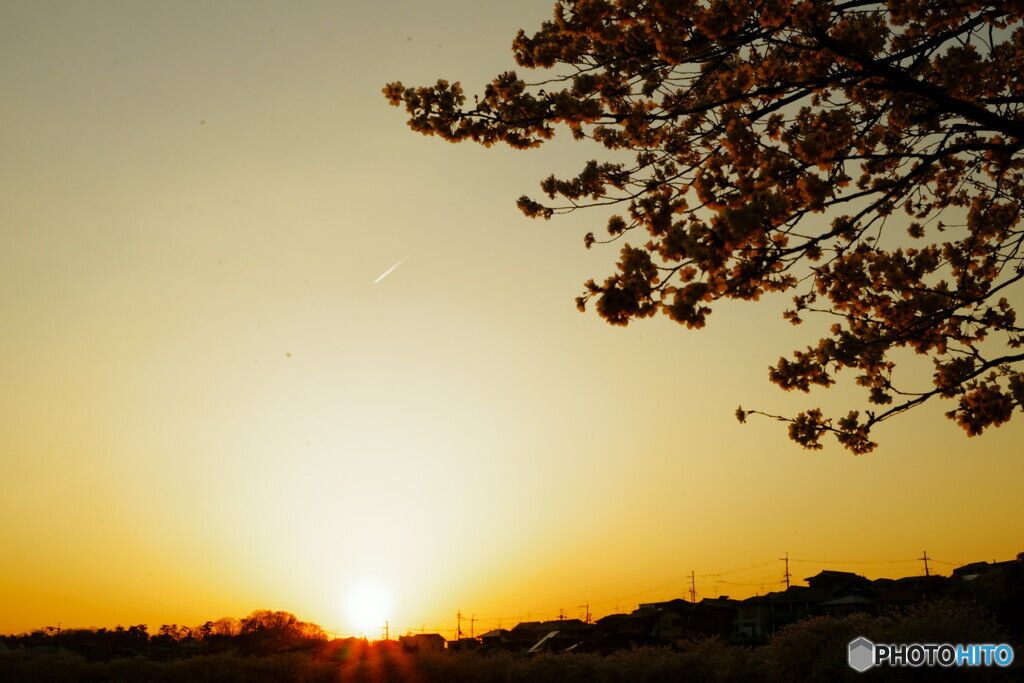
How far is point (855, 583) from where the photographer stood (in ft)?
200

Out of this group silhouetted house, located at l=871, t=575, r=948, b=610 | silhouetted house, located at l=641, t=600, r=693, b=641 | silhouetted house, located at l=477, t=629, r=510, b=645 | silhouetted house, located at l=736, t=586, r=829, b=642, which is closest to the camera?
silhouetted house, located at l=871, t=575, r=948, b=610

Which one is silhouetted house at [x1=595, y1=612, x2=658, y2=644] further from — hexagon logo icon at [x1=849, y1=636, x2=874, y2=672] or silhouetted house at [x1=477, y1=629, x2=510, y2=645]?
hexagon logo icon at [x1=849, y1=636, x2=874, y2=672]

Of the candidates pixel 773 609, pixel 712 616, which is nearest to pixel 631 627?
pixel 712 616

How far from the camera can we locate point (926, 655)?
89.5 ft

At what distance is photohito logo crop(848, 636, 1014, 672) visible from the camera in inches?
1054

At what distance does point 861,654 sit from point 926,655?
2110 mm

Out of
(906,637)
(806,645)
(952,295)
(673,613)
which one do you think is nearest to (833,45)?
(952,295)

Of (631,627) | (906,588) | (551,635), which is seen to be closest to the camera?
(906,588)

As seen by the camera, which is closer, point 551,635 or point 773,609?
point 773,609

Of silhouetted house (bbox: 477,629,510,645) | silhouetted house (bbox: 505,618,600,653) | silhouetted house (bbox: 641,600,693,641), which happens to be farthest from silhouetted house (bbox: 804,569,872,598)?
silhouetted house (bbox: 477,629,510,645)

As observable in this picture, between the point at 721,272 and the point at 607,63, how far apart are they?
2397 millimetres

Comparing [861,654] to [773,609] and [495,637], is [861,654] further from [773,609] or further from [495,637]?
[495,637]

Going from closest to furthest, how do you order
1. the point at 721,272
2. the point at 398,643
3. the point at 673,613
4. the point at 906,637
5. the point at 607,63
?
the point at 721,272 → the point at 607,63 → the point at 906,637 → the point at 398,643 → the point at 673,613

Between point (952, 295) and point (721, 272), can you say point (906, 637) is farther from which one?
point (721, 272)
